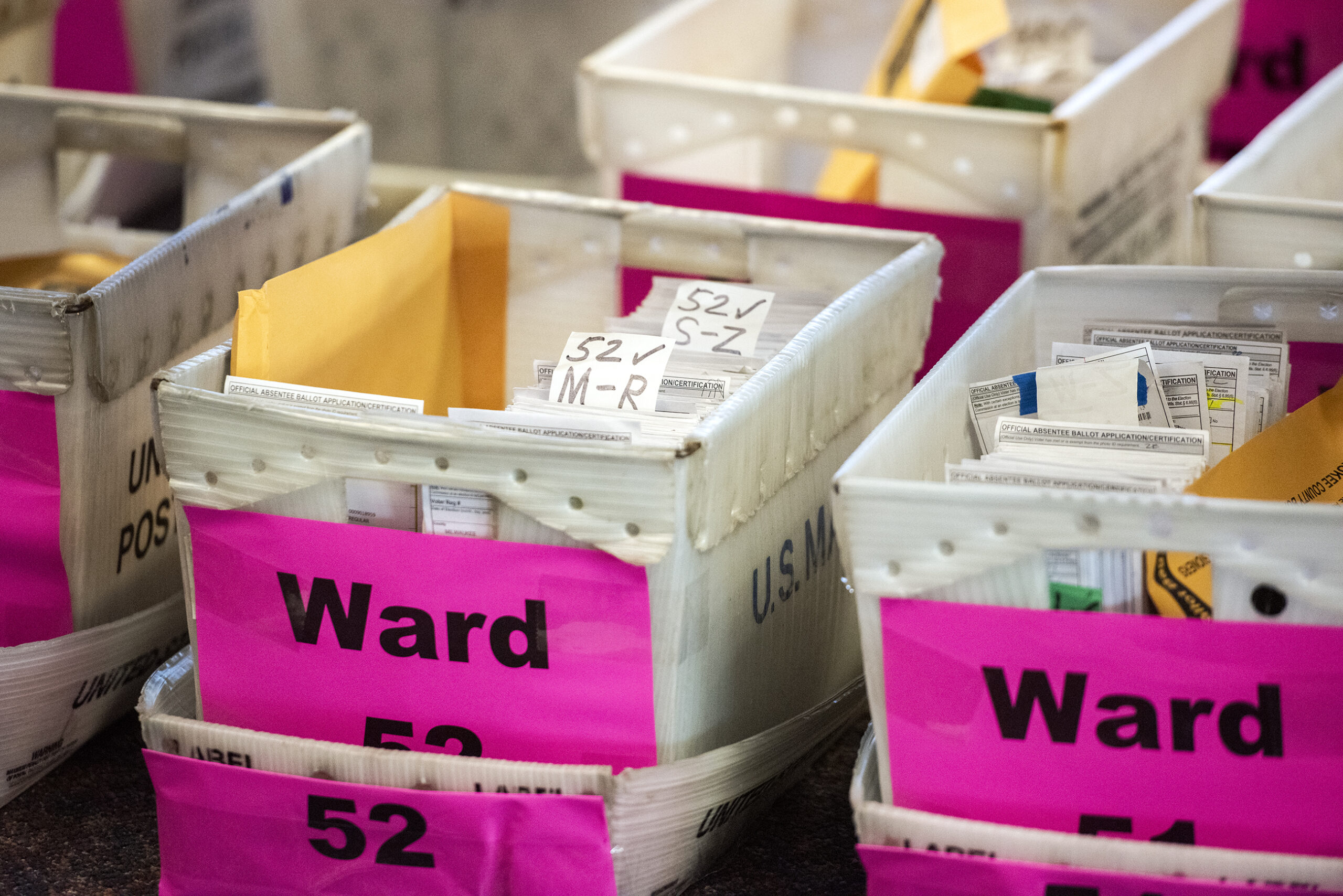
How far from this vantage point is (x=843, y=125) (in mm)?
1353

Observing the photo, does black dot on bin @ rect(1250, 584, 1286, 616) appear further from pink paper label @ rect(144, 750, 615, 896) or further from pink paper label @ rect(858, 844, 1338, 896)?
pink paper label @ rect(144, 750, 615, 896)

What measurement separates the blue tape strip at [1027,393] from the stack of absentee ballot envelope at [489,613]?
0.41 ft

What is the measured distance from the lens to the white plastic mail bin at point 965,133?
51.1 inches

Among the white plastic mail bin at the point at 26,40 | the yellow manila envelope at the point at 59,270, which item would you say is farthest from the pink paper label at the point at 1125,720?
the white plastic mail bin at the point at 26,40

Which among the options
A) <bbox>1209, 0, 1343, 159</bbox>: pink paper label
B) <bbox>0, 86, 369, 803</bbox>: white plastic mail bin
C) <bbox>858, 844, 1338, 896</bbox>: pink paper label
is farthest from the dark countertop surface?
<bbox>1209, 0, 1343, 159</bbox>: pink paper label

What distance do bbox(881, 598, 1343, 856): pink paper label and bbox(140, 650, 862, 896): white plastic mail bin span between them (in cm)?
15

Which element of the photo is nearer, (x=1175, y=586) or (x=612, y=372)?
(x=1175, y=586)

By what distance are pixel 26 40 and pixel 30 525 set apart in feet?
3.01

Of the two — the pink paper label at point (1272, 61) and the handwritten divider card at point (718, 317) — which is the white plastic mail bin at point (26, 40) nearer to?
the handwritten divider card at point (718, 317)

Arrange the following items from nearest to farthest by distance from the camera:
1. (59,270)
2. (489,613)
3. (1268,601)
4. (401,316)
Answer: (1268,601) < (489,613) < (401,316) < (59,270)

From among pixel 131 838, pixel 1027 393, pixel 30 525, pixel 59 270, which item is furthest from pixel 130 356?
pixel 1027 393

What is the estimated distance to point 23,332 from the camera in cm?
95

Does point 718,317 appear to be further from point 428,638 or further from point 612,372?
point 428,638

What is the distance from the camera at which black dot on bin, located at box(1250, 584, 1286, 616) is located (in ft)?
2.42
